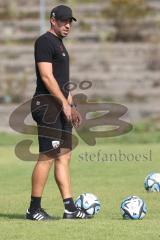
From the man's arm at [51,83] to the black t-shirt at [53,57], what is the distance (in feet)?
0.22

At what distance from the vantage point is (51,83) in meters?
8.46

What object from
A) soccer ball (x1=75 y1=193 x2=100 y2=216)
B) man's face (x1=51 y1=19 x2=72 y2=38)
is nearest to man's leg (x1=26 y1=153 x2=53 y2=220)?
soccer ball (x1=75 y1=193 x2=100 y2=216)

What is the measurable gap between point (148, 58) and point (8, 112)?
16.5 feet

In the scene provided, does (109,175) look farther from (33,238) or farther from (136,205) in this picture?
(33,238)

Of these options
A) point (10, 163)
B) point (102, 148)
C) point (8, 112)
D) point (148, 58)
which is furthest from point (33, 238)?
point (148, 58)

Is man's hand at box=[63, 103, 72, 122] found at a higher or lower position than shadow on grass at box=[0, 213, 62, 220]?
higher

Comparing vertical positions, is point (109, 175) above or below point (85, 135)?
above

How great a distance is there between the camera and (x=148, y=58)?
84.4 ft

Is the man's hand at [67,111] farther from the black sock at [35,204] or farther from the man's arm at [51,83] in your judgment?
the black sock at [35,204]

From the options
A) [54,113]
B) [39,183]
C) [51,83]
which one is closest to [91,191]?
[39,183]

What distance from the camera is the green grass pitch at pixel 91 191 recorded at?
25.1 feet

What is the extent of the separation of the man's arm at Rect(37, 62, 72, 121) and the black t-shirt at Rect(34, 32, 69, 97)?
7cm

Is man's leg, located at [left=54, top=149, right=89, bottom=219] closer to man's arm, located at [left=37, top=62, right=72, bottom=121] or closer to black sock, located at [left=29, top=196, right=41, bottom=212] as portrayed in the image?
black sock, located at [left=29, top=196, right=41, bottom=212]

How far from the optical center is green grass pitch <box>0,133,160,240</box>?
7.66 metres
